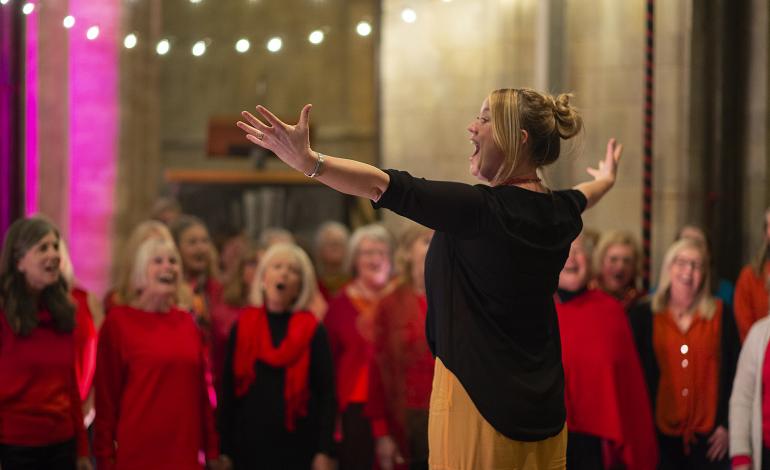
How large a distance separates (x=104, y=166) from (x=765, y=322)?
18.8 feet

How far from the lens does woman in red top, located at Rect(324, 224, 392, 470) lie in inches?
226

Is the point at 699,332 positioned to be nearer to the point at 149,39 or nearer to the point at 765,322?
the point at 765,322

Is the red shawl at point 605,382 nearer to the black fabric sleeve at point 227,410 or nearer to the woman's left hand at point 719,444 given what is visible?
the woman's left hand at point 719,444

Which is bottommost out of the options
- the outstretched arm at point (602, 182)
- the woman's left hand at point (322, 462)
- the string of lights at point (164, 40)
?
the woman's left hand at point (322, 462)

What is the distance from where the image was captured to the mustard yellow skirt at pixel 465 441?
9.20 feet

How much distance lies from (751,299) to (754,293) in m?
0.03

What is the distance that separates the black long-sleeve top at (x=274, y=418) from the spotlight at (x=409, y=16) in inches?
176

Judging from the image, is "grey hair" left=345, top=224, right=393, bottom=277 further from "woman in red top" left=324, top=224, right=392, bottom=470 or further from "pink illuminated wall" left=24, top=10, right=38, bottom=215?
"pink illuminated wall" left=24, top=10, right=38, bottom=215

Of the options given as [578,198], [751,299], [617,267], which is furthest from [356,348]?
[578,198]

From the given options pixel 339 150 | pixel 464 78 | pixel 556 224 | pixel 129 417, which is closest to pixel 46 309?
pixel 129 417

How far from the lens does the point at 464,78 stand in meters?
8.88

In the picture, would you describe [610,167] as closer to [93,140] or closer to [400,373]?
[400,373]

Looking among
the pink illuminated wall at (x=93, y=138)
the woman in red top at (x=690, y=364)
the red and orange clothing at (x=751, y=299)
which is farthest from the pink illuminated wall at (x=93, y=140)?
the red and orange clothing at (x=751, y=299)

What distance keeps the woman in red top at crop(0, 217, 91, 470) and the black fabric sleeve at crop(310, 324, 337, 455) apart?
1.08 metres
